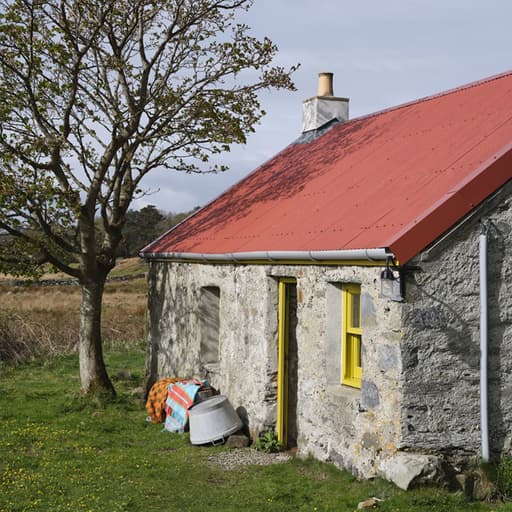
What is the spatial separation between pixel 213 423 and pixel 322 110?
306 inches

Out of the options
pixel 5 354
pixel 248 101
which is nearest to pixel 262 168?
pixel 248 101

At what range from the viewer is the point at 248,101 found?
14.1 m

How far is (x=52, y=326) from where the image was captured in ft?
65.3

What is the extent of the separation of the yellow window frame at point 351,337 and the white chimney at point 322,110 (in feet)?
25.5

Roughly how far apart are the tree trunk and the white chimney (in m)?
5.45

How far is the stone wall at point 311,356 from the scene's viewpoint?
7.63 m

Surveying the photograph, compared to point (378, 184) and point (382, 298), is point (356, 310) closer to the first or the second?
point (382, 298)

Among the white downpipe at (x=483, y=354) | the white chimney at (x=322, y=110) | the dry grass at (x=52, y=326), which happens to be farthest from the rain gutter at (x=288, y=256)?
the dry grass at (x=52, y=326)

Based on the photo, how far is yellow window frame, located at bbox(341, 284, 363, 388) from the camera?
856 cm

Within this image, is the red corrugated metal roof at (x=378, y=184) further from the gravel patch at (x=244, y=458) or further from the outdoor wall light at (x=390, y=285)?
the gravel patch at (x=244, y=458)

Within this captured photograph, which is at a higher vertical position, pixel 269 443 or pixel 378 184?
pixel 378 184

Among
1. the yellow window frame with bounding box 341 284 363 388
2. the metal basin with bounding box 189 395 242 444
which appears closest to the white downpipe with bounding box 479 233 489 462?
the yellow window frame with bounding box 341 284 363 388

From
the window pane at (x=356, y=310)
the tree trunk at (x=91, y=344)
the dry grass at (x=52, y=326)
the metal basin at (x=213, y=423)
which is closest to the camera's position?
the window pane at (x=356, y=310)

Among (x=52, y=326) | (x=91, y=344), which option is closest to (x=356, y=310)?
(x=91, y=344)
